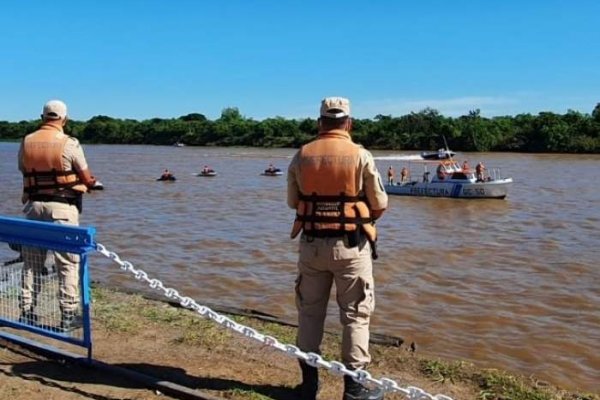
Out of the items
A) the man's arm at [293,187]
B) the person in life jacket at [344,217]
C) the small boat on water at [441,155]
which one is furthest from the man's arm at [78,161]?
the small boat on water at [441,155]

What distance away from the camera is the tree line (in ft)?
260

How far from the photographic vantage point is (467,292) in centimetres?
1176

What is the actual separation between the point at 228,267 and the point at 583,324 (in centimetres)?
673

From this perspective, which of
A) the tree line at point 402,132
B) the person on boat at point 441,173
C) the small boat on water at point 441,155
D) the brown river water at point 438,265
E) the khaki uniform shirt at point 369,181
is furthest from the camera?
the tree line at point 402,132

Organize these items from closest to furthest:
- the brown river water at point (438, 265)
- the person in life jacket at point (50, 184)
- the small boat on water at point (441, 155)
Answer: the person in life jacket at point (50, 184)
the brown river water at point (438, 265)
the small boat on water at point (441, 155)

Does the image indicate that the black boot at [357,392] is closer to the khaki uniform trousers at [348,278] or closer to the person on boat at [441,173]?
the khaki uniform trousers at [348,278]

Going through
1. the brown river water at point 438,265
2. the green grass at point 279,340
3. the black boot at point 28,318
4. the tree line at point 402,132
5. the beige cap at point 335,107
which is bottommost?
the brown river water at point 438,265

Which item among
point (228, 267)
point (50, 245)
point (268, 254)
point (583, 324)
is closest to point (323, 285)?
point (50, 245)

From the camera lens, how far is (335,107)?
4.56 metres

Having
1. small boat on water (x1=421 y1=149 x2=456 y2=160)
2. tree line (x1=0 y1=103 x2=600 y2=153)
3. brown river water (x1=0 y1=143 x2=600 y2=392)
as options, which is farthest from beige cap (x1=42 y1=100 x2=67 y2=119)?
tree line (x1=0 y1=103 x2=600 y2=153)

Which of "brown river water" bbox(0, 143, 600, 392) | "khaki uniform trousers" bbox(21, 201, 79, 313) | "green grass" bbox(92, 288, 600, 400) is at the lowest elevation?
"brown river water" bbox(0, 143, 600, 392)

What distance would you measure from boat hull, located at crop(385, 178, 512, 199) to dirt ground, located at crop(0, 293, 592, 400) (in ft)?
84.0

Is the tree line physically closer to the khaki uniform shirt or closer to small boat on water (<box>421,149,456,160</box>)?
small boat on water (<box>421,149,456,160</box>)

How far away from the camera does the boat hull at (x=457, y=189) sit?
30719 mm
